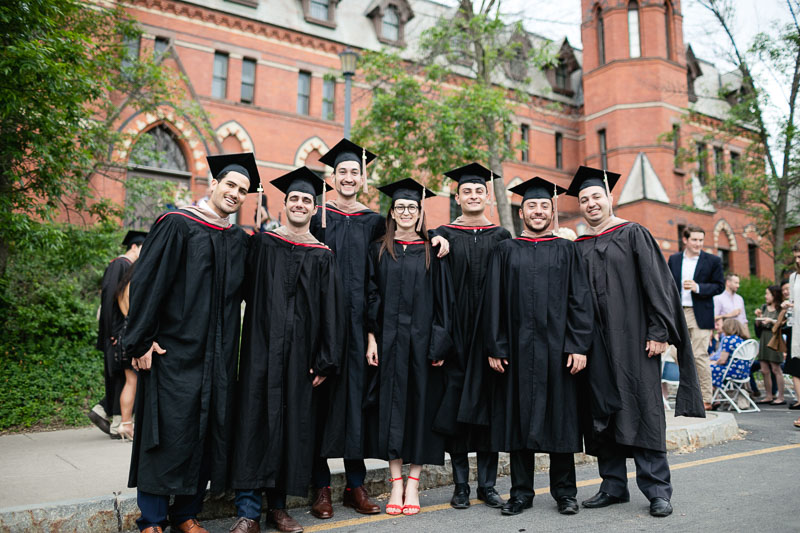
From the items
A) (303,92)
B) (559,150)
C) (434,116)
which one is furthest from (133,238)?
(559,150)

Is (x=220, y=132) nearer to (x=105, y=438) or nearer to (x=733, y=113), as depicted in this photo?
(x=105, y=438)

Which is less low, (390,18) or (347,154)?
(390,18)

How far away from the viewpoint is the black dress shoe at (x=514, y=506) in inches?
157

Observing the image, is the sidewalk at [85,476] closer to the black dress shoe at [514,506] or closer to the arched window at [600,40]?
the black dress shoe at [514,506]

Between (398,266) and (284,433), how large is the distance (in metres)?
1.40

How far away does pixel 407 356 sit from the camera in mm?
4219

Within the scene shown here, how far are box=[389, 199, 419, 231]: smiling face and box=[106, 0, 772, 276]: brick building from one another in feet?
42.8

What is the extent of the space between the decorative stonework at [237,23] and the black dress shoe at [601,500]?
18.7m

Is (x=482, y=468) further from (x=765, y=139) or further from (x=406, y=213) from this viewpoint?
(x=765, y=139)

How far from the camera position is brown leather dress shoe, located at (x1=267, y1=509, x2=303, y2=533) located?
3.69 meters

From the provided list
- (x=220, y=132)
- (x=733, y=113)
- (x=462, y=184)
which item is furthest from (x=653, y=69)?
(x=462, y=184)

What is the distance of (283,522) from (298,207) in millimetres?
2057

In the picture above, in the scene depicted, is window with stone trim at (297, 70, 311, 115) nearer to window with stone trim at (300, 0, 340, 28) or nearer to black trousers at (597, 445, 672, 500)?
window with stone trim at (300, 0, 340, 28)

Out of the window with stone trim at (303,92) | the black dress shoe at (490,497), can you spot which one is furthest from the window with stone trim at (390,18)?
the black dress shoe at (490,497)
